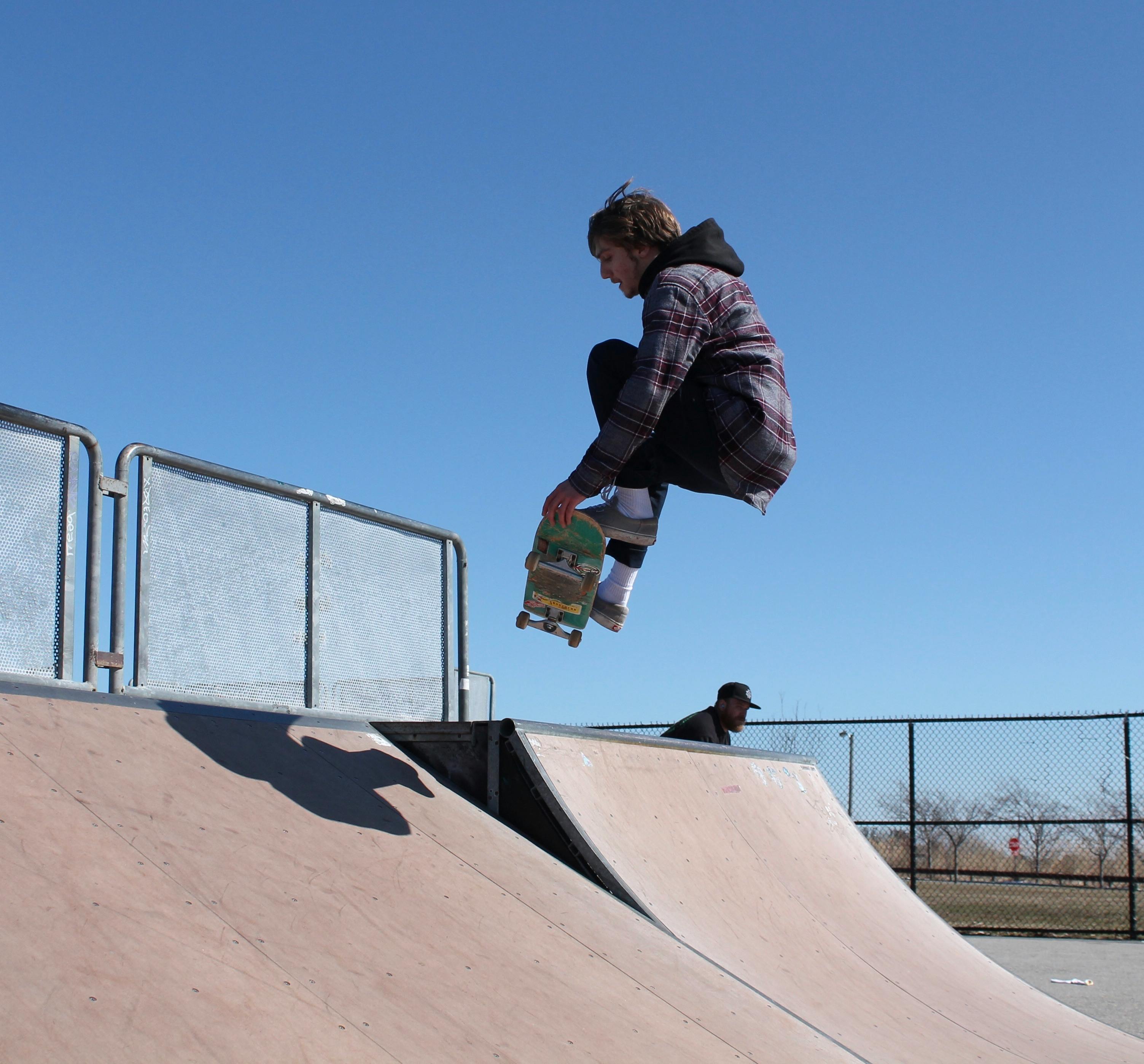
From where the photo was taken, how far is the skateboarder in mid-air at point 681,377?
10.5ft

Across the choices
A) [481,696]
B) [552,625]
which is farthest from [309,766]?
[481,696]

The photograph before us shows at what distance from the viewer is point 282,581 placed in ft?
16.0

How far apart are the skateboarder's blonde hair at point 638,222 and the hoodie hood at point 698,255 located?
0.05 meters

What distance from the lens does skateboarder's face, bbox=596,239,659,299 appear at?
11.5 ft

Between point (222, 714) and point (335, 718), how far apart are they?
1.90ft

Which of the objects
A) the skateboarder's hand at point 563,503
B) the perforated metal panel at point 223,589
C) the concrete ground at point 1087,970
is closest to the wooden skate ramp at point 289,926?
the perforated metal panel at point 223,589

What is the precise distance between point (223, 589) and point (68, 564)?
28.1 inches

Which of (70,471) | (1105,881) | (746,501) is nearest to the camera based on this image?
(746,501)

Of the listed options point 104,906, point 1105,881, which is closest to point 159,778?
point 104,906

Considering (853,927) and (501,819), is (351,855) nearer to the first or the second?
(501,819)

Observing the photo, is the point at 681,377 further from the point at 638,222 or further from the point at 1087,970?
the point at 1087,970

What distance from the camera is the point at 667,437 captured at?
344cm

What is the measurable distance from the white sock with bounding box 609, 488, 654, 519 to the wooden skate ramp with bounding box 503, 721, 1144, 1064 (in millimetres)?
988

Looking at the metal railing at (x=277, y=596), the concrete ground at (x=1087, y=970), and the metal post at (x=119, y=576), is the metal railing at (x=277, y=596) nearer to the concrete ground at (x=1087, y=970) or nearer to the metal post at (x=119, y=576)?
the metal post at (x=119, y=576)
